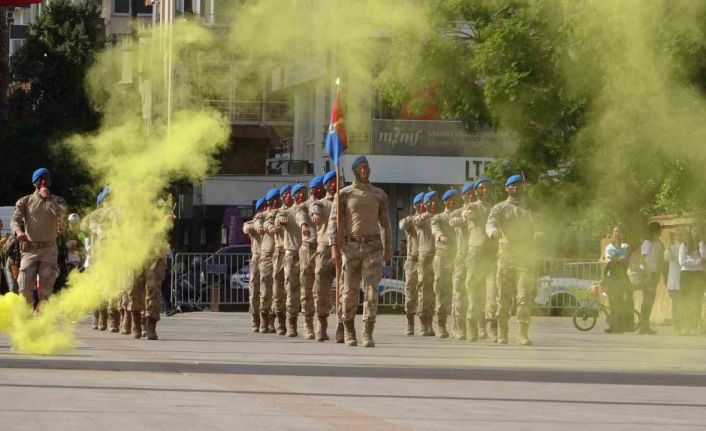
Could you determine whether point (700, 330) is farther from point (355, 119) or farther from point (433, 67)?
point (355, 119)

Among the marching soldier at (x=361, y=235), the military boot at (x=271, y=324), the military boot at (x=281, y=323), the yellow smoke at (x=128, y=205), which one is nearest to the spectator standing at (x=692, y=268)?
the military boot at (x=271, y=324)

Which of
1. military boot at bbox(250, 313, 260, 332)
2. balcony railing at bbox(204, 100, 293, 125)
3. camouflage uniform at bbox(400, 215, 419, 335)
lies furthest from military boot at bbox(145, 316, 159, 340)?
balcony railing at bbox(204, 100, 293, 125)

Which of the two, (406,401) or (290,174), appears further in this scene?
(290,174)

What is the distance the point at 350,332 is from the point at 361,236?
1215 mm

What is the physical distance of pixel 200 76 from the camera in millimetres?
25562

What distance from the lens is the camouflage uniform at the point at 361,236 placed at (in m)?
19.7

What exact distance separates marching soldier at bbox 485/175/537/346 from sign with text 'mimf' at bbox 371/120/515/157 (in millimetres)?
28038

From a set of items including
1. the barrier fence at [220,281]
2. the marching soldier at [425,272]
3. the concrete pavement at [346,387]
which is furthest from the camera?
the barrier fence at [220,281]

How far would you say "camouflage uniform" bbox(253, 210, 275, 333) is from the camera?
24.1m

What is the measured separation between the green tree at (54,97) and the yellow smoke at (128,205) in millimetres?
34031

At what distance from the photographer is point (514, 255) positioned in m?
20.8

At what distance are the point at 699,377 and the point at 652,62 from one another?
4147mm

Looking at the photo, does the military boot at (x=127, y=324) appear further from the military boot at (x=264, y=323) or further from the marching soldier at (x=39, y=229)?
the marching soldier at (x=39, y=229)

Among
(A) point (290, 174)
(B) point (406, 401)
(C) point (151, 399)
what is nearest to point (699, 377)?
(B) point (406, 401)
